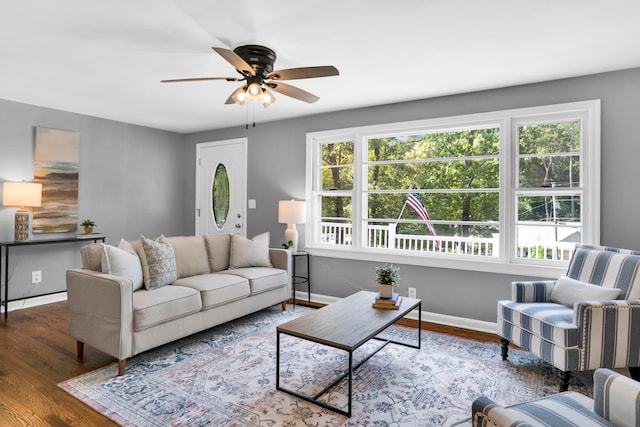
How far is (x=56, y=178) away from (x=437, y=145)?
4.62m

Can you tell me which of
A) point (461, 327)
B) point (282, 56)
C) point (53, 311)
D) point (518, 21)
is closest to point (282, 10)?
point (282, 56)

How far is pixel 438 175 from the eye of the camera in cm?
406

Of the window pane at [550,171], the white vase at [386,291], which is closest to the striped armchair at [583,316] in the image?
the window pane at [550,171]

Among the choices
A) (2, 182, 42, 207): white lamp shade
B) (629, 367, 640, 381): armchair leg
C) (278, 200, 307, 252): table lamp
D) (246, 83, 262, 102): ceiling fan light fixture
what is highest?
(246, 83, 262, 102): ceiling fan light fixture

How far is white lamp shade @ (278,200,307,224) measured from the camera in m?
4.54

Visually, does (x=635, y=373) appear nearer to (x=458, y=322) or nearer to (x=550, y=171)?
(x=458, y=322)

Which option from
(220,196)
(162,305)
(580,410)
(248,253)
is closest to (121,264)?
(162,305)

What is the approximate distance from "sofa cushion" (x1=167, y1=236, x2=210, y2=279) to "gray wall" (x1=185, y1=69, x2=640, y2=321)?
1.32 metres

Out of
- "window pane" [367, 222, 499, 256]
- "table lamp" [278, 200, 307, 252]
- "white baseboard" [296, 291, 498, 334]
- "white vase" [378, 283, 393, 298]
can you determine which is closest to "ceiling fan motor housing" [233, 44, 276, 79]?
"white vase" [378, 283, 393, 298]

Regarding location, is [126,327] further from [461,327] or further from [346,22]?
[461,327]

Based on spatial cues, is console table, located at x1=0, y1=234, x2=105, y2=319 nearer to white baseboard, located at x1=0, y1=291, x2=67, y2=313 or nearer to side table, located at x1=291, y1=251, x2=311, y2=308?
white baseboard, located at x1=0, y1=291, x2=67, y2=313

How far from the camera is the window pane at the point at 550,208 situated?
3382 mm

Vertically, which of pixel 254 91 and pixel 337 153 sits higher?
pixel 254 91

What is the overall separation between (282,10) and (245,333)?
278 centimetres
